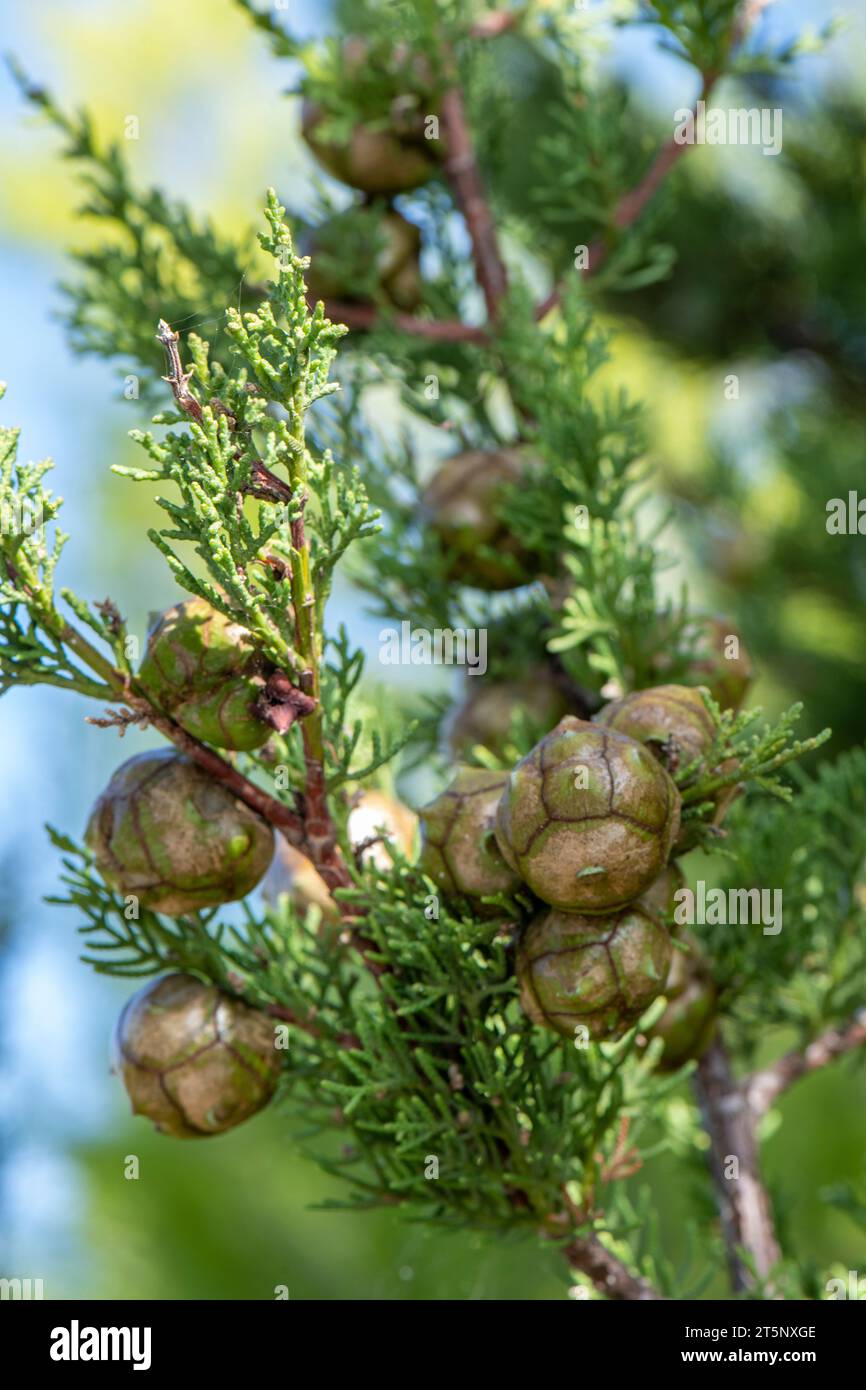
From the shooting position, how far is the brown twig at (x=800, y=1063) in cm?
180

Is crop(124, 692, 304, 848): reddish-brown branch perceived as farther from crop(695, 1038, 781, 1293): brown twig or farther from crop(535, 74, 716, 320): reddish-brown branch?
crop(535, 74, 716, 320): reddish-brown branch

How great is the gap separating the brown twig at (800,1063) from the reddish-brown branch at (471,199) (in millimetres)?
1069

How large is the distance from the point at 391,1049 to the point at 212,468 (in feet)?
2.00

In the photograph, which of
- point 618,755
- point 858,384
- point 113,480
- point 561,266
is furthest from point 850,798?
point 113,480

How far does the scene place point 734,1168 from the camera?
175 centimetres

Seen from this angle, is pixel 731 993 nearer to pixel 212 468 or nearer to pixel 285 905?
pixel 285 905

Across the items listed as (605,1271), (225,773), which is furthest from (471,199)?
(605,1271)

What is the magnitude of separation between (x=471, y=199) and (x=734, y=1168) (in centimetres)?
133

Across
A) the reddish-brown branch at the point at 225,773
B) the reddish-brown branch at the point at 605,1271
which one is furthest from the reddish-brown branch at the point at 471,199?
the reddish-brown branch at the point at 605,1271

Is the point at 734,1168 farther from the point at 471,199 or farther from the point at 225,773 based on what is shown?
the point at 471,199

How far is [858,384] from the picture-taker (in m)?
4.25

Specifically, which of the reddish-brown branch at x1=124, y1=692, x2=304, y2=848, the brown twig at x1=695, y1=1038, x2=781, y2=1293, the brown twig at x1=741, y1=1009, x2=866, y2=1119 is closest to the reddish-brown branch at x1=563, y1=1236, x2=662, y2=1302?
the brown twig at x1=695, y1=1038, x2=781, y2=1293

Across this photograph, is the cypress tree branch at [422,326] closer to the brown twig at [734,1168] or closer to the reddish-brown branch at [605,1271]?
the brown twig at [734,1168]

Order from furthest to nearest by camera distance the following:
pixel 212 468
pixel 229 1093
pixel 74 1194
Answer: pixel 74 1194, pixel 229 1093, pixel 212 468
